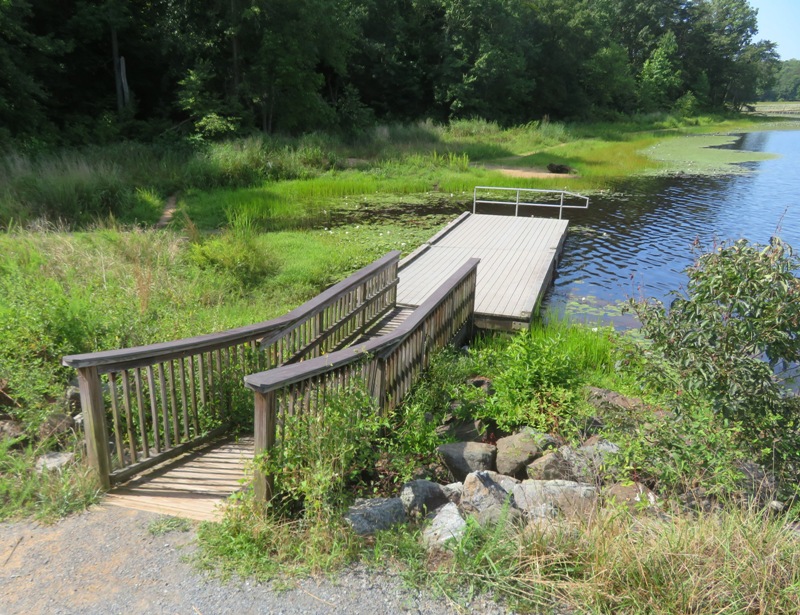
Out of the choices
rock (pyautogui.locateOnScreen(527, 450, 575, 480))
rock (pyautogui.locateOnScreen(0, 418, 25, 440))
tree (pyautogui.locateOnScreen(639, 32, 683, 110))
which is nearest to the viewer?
rock (pyautogui.locateOnScreen(0, 418, 25, 440))

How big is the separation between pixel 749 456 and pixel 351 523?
245cm

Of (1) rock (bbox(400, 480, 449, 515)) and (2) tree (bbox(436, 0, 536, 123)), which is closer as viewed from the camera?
(1) rock (bbox(400, 480, 449, 515))

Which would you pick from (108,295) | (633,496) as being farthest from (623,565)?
(108,295)

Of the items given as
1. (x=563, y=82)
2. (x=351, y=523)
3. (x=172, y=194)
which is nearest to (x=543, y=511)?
(x=351, y=523)

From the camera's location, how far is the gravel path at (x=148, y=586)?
2646 millimetres

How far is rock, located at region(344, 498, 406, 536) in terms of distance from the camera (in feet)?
10.6

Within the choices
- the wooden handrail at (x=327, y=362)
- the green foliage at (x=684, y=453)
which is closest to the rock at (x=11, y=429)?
the wooden handrail at (x=327, y=362)

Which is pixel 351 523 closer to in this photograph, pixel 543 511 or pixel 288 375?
pixel 288 375

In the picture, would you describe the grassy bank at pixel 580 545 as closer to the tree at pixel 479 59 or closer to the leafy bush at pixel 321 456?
the leafy bush at pixel 321 456

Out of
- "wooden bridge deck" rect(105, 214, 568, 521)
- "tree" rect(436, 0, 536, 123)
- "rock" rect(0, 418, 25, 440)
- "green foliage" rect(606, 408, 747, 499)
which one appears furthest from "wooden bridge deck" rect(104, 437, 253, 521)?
"tree" rect(436, 0, 536, 123)

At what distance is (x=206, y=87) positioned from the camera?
2548 cm

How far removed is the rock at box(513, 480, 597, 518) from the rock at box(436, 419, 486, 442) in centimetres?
121

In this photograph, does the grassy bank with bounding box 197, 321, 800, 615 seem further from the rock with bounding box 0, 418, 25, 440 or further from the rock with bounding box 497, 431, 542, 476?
the rock with bounding box 0, 418, 25, 440

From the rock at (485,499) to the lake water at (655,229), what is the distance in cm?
280
